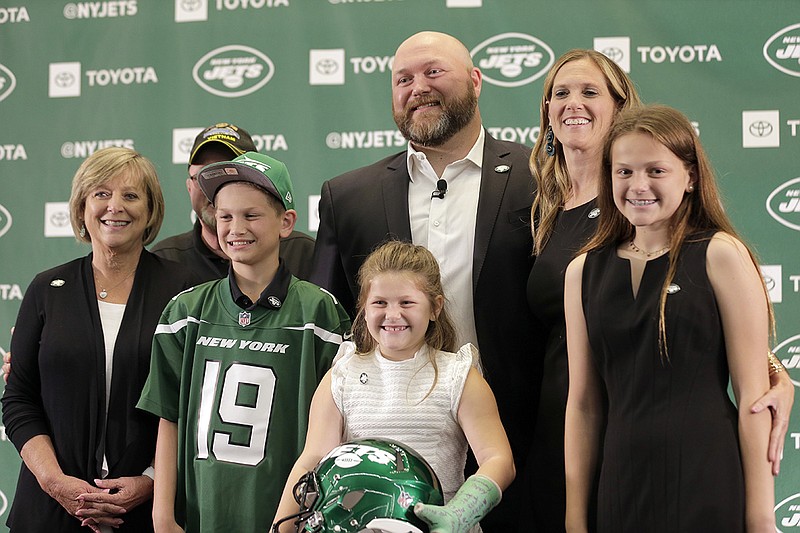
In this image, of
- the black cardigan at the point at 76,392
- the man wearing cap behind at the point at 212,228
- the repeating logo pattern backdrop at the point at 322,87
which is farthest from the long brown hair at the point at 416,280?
the repeating logo pattern backdrop at the point at 322,87

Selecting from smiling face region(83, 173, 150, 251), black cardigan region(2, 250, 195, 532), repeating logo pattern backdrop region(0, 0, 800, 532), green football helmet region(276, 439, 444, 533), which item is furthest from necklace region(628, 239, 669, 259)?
repeating logo pattern backdrop region(0, 0, 800, 532)

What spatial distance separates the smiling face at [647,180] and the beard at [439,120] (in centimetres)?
A: 111

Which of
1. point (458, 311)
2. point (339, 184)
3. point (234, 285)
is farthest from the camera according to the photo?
point (339, 184)

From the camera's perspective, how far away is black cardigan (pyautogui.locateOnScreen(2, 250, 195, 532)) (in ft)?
9.75

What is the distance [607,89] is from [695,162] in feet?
2.47

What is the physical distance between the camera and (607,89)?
2857 mm

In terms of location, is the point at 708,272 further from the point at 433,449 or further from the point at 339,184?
the point at 339,184

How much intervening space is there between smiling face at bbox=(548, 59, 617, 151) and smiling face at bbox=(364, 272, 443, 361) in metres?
0.69

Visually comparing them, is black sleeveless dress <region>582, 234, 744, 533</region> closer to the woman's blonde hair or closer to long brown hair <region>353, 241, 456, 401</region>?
long brown hair <region>353, 241, 456, 401</region>

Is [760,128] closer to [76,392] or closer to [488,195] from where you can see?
[488,195]

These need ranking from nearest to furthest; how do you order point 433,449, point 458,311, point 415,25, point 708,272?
point 708,272
point 433,449
point 458,311
point 415,25

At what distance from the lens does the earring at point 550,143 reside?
3006 mm

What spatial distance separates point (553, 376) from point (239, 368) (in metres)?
0.90

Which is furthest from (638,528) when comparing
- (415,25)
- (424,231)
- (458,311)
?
(415,25)
